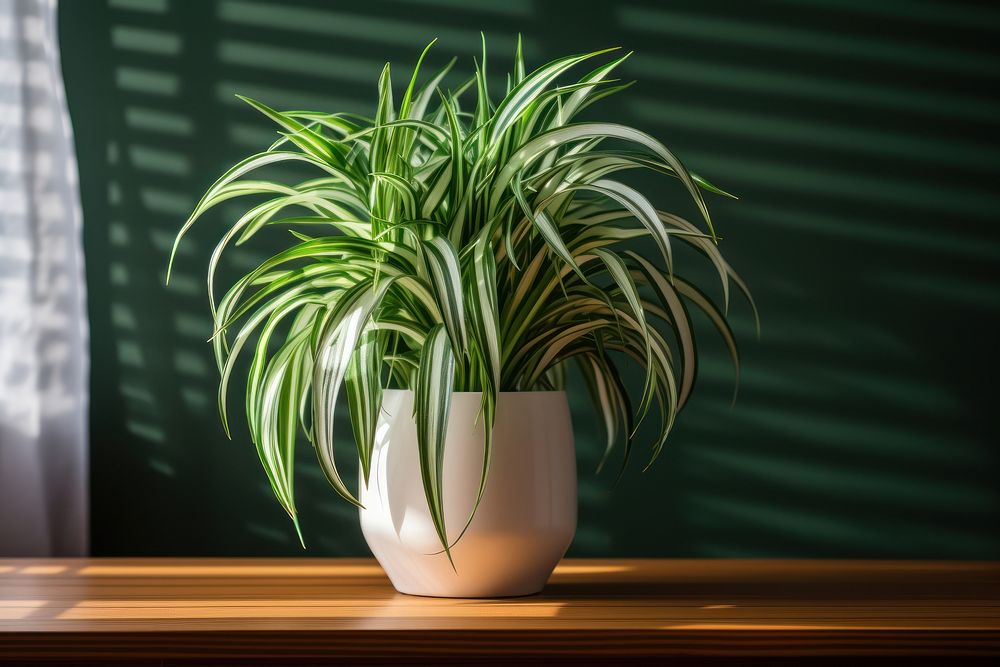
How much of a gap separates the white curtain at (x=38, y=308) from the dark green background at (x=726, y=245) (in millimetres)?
88

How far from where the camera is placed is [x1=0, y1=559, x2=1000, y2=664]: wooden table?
835 millimetres

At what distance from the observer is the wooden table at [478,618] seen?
2.74ft

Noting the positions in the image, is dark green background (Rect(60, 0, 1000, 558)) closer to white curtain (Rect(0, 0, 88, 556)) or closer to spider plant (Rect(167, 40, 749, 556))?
white curtain (Rect(0, 0, 88, 556))

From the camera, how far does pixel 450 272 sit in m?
0.89

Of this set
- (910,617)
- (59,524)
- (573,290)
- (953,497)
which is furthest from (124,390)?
(953,497)

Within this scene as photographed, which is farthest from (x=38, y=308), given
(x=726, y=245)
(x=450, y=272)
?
(x=726, y=245)

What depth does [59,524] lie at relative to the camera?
1.49 meters

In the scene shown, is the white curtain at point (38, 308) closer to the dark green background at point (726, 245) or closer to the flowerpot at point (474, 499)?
the dark green background at point (726, 245)

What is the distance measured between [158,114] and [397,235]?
2.61 feet

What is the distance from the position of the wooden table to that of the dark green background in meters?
0.41

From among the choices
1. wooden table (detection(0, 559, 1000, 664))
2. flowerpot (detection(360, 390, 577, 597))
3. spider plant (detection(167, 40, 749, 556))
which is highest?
spider plant (detection(167, 40, 749, 556))

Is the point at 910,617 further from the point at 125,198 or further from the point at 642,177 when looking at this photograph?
the point at 125,198

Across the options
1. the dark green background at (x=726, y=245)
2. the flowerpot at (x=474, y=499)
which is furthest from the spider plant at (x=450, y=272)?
the dark green background at (x=726, y=245)

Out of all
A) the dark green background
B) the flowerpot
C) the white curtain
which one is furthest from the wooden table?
the dark green background
